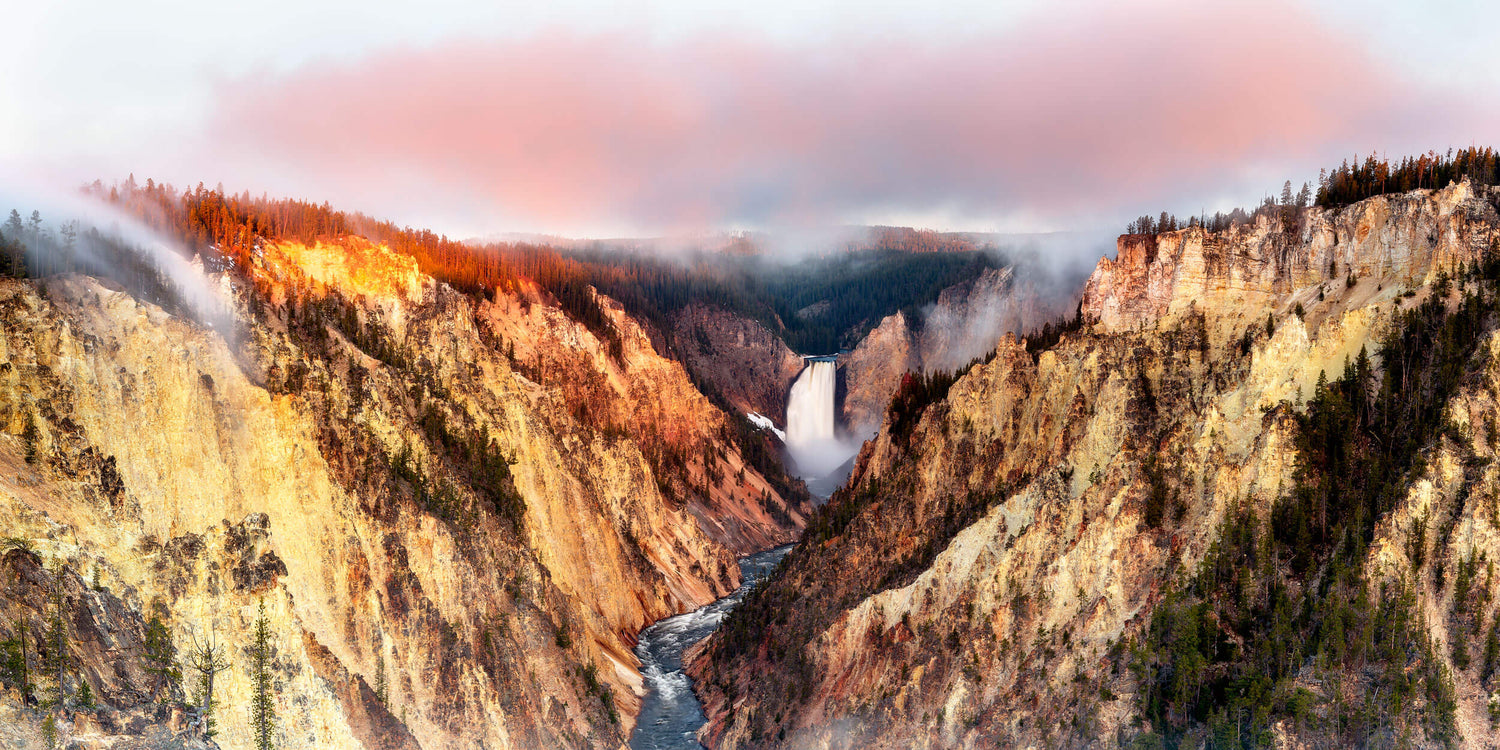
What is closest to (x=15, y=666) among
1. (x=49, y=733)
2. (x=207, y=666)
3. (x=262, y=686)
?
(x=49, y=733)

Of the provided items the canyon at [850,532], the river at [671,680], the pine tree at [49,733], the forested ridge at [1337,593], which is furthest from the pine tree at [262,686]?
the river at [671,680]

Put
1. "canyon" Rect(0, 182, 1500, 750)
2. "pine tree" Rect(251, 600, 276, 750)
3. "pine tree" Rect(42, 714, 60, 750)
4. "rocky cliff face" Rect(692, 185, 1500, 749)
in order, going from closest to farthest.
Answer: "pine tree" Rect(42, 714, 60, 750) → "canyon" Rect(0, 182, 1500, 750) → "pine tree" Rect(251, 600, 276, 750) → "rocky cliff face" Rect(692, 185, 1500, 749)

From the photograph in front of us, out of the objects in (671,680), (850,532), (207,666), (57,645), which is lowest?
(671,680)

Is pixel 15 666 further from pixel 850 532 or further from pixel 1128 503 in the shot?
pixel 850 532

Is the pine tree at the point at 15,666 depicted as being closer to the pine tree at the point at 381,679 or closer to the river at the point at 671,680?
the pine tree at the point at 381,679

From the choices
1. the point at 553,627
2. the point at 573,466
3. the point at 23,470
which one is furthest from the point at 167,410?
the point at 573,466

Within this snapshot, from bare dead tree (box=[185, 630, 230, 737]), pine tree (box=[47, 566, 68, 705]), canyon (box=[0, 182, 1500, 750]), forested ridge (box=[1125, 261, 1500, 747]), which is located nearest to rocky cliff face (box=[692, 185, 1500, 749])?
canyon (box=[0, 182, 1500, 750])

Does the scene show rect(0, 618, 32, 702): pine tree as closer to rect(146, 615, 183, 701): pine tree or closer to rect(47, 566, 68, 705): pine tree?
rect(47, 566, 68, 705): pine tree
